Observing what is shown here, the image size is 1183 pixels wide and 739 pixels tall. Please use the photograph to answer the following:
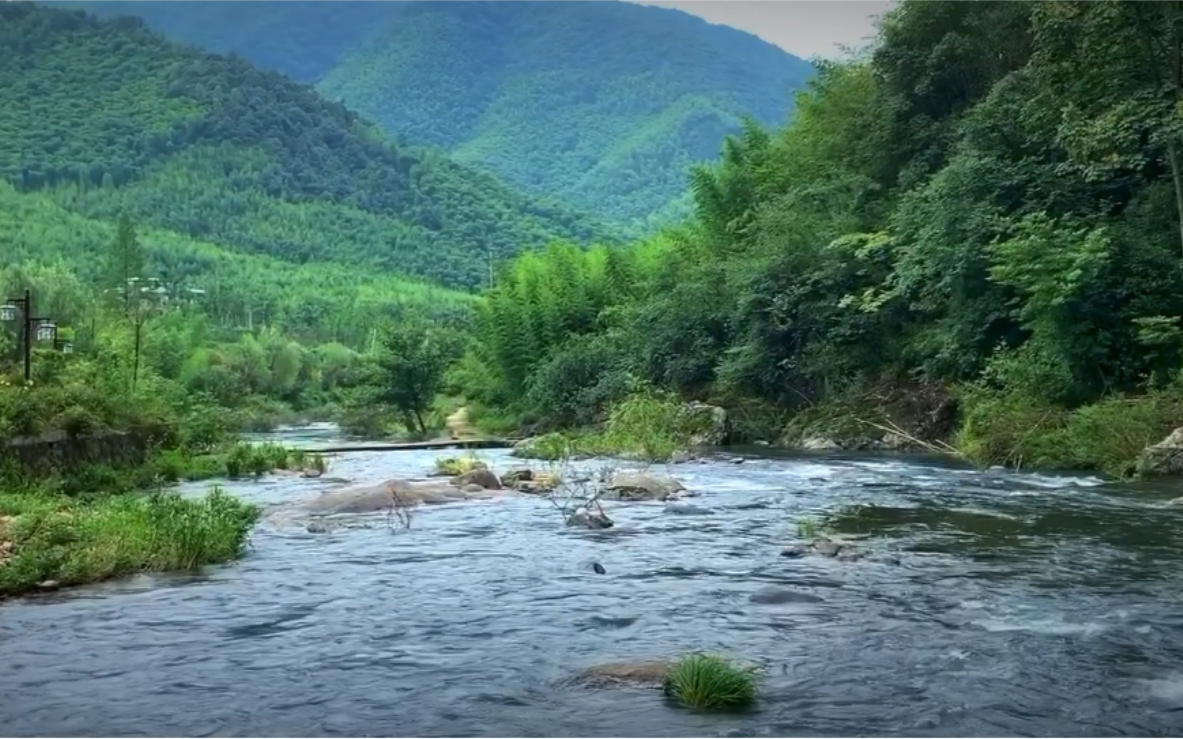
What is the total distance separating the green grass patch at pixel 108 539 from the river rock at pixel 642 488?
633cm

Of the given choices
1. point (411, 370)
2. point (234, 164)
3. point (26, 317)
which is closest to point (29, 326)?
point (26, 317)

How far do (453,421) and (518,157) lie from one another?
414 feet

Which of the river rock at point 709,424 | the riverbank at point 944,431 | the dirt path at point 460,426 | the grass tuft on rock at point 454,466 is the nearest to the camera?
the riverbank at point 944,431

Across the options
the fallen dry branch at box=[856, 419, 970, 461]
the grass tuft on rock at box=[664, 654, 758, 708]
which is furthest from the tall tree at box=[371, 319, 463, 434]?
the grass tuft on rock at box=[664, 654, 758, 708]

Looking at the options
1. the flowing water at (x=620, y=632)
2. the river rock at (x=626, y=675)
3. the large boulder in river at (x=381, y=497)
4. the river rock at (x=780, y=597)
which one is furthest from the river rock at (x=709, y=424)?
the river rock at (x=626, y=675)

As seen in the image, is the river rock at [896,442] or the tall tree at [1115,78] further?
the river rock at [896,442]

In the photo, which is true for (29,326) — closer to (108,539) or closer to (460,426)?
(108,539)

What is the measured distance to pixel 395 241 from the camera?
113188 mm

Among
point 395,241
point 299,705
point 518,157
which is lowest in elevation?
point 299,705

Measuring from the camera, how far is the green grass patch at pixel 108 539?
10.6 meters

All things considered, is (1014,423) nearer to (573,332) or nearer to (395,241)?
(573,332)

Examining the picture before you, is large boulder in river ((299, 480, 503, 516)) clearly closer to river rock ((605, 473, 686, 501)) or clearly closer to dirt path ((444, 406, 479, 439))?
river rock ((605, 473, 686, 501))

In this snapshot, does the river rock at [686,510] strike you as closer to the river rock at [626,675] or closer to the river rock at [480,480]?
the river rock at [480,480]

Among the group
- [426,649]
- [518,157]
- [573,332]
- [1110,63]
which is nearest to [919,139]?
[1110,63]
